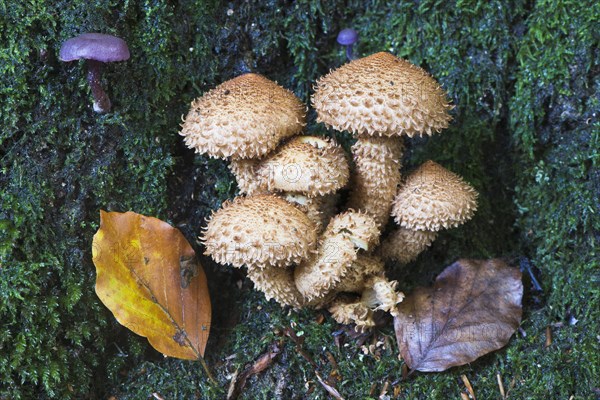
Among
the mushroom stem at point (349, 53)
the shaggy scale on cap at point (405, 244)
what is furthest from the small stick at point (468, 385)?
the mushroom stem at point (349, 53)

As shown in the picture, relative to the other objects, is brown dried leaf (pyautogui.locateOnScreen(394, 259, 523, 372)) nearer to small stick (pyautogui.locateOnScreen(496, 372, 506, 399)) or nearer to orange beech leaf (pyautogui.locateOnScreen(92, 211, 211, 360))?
small stick (pyautogui.locateOnScreen(496, 372, 506, 399))

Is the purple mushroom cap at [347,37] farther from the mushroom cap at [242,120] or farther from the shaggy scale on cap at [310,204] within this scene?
the shaggy scale on cap at [310,204]

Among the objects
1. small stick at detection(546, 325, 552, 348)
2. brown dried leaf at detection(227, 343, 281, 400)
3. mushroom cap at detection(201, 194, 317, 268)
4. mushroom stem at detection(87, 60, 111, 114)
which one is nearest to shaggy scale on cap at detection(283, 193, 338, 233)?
mushroom cap at detection(201, 194, 317, 268)

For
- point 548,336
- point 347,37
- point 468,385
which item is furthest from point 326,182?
point 548,336

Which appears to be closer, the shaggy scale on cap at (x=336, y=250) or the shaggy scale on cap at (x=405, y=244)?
the shaggy scale on cap at (x=336, y=250)

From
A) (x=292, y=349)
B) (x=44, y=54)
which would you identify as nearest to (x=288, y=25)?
(x=44, y=54)

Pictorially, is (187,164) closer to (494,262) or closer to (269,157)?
(269,157)

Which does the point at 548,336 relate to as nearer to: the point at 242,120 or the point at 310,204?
the point at 310,204
